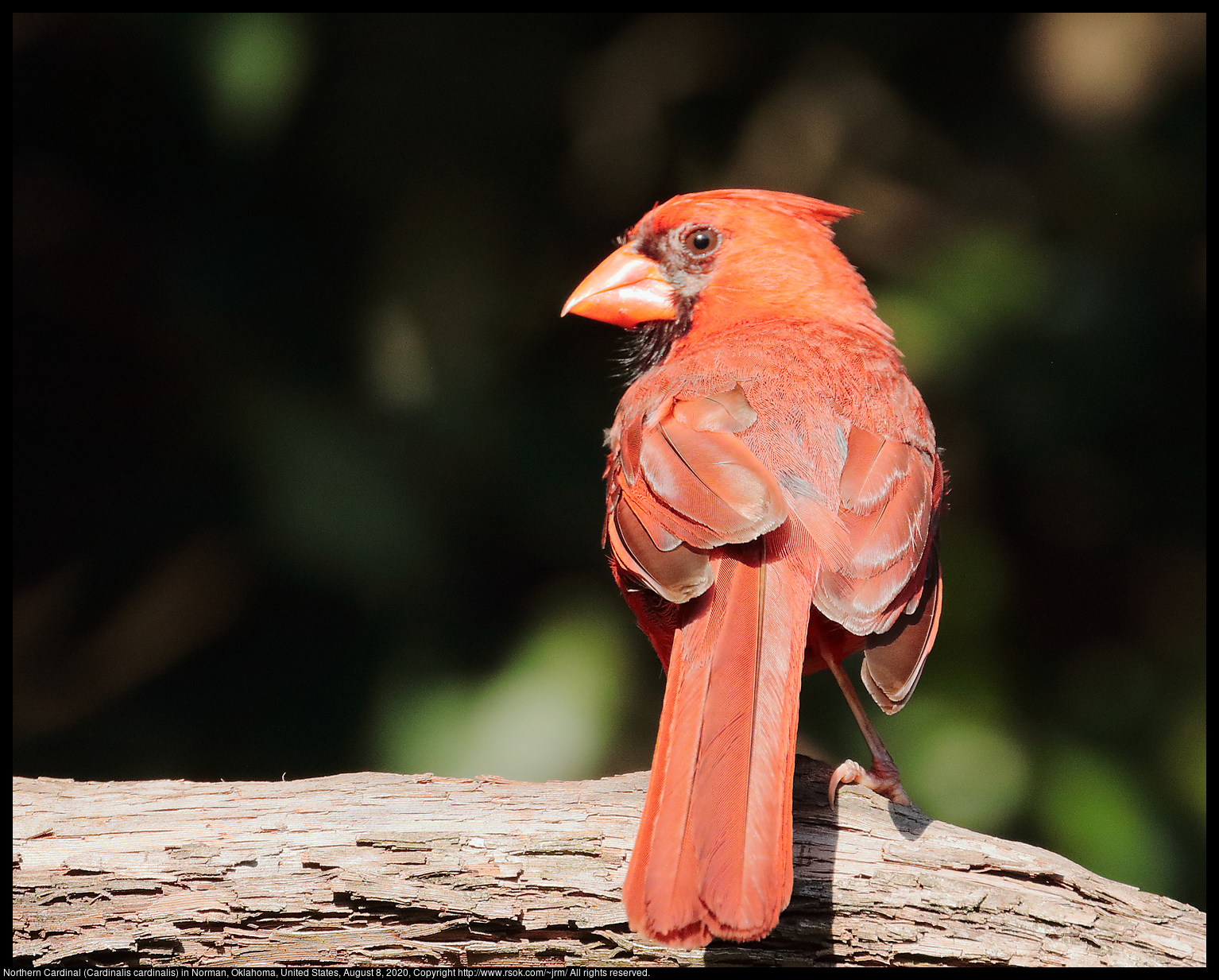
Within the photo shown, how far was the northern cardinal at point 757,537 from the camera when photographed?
6.76ft

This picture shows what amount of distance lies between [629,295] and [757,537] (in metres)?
1.39

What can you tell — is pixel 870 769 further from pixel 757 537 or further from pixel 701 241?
pixel 701 241

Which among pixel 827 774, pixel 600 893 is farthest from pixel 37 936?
pixel 827 774

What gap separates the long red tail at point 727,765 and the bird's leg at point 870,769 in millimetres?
Result: 455

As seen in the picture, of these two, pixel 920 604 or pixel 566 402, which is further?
pixel 566 402

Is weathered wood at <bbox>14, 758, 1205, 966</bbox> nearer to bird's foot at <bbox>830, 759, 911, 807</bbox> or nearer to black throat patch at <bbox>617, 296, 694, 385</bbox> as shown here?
bird's foot at <bbox>830, 759, 911, 807</bbox>

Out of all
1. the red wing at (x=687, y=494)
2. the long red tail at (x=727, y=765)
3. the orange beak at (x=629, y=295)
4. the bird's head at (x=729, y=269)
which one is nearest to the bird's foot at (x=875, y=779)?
the long red tail at (x=727, y=765)

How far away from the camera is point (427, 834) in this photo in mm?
2480

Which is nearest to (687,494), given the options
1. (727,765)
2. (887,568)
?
(887,568)

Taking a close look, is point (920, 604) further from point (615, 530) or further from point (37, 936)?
point (37, 936)

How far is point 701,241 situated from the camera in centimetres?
354

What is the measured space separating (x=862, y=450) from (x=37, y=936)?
6.72 ft

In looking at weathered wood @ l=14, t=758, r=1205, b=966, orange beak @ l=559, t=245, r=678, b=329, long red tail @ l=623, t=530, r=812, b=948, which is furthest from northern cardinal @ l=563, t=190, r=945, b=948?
weathered wood @ l=14, t=758, r=1205, b=966

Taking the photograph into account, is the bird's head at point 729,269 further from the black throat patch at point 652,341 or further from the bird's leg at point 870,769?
the bird's leg at point 870,769
